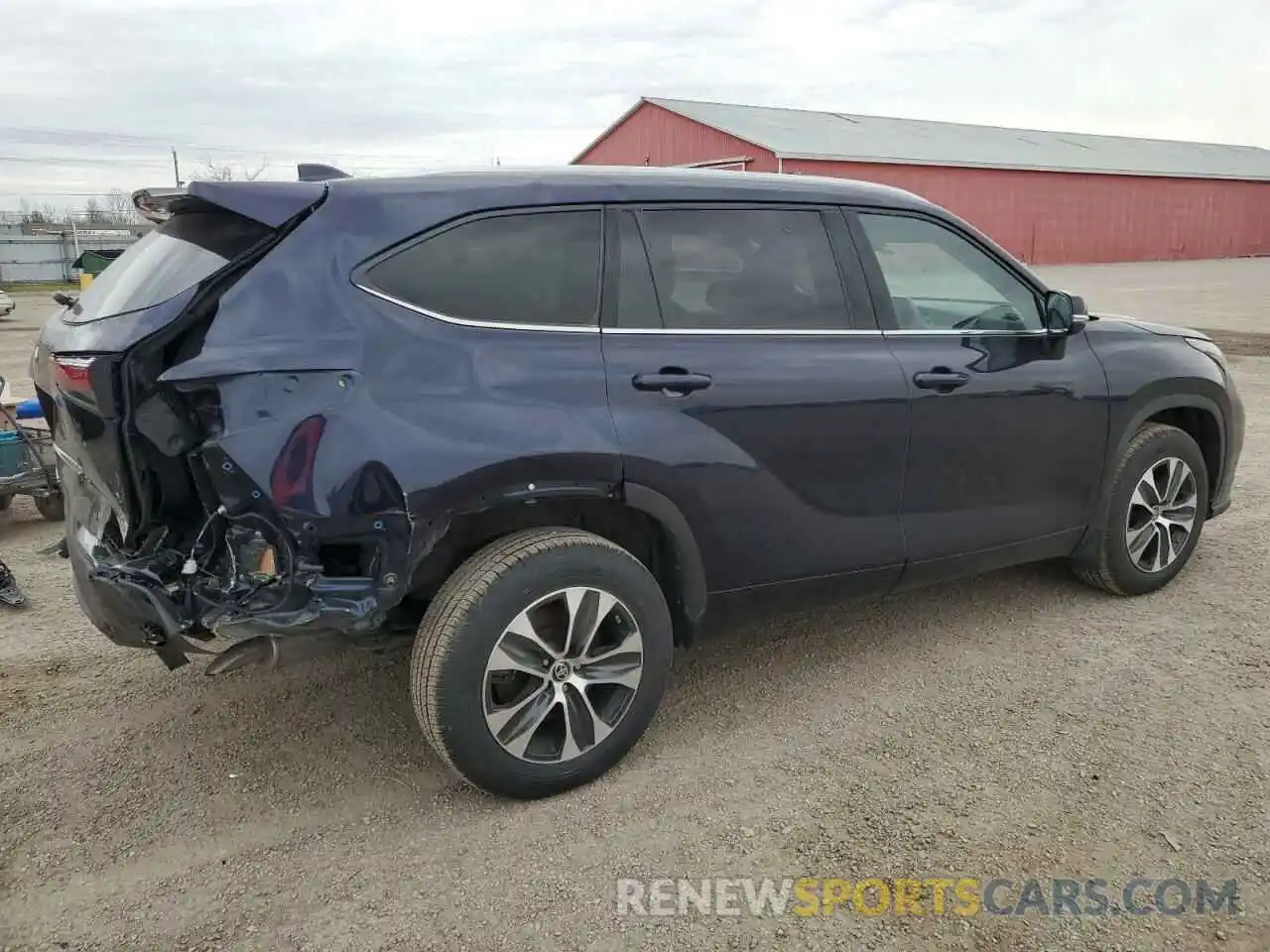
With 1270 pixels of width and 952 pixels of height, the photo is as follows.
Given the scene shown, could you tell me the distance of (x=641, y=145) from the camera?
34406 mm

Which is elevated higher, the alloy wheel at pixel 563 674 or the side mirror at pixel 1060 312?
the side mirror at pixel 1060 312

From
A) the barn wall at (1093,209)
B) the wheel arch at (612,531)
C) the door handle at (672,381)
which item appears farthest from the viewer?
the barn wall at (1093,209)

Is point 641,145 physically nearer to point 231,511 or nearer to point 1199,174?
point 1199,174

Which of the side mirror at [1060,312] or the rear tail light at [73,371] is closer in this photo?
the rear tail light at [73,371]

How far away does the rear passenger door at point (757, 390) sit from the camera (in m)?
3.12

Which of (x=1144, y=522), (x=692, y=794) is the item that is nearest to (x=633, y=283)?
(x=692, y=794)

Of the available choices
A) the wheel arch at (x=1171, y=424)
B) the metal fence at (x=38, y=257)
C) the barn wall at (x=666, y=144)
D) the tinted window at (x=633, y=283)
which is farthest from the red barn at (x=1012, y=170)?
the tinted window at (x=633, y=283)

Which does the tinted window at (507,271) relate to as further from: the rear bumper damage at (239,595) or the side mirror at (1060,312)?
the side mirror at (1060,312)

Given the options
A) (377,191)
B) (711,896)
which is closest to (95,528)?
(377,191)

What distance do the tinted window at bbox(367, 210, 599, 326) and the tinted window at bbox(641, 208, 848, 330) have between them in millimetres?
Answer: 254

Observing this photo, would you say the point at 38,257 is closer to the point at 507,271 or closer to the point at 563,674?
the point at 507,271

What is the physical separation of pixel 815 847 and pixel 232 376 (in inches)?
80.6

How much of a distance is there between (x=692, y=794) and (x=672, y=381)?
1274mm

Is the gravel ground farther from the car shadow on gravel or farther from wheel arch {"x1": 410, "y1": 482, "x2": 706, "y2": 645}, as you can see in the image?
wheel arch {"x1": 410, "y1": 482, "x2": 706, "y2": 645}
